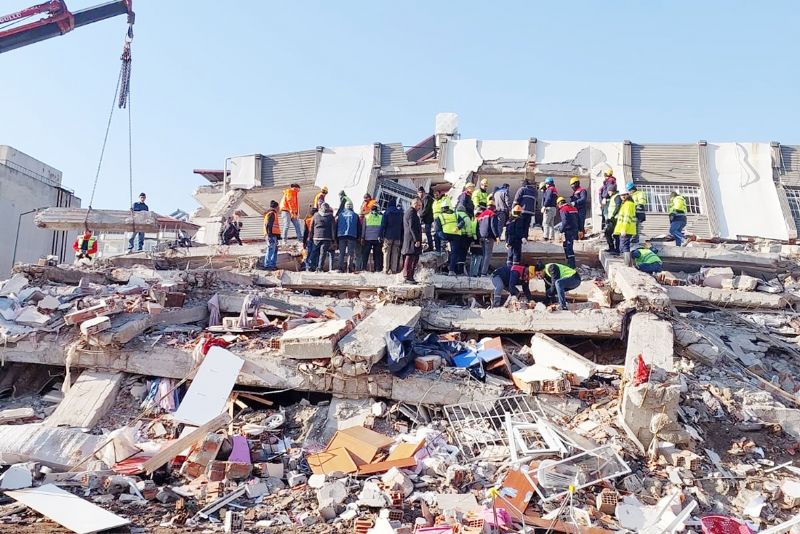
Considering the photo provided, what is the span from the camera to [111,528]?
4.18m

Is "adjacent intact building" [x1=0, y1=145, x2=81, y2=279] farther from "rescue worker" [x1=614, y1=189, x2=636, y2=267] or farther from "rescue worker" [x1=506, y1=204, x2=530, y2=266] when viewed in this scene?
"rescue worker" [x1=614, y1=189, x2=636, y2=267]

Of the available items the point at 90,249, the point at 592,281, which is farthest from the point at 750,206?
the point at 90,249

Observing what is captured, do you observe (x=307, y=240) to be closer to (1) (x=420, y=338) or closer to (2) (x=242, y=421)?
(1) (x=420, y=338)

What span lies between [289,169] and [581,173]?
30.4 ft

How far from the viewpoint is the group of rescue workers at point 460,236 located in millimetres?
9078

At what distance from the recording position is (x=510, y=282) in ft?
29.1

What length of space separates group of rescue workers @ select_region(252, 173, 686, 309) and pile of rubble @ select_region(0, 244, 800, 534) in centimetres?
56

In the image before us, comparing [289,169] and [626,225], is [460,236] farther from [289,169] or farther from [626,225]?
[289,169]

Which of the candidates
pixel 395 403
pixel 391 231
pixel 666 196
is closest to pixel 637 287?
pixel 395 403

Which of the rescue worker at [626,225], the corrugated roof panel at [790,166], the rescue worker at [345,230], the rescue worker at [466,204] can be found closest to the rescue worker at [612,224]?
the rescue worker at [626,225]

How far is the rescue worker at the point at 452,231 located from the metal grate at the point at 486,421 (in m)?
3.73

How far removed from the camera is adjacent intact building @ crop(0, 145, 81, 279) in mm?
20438

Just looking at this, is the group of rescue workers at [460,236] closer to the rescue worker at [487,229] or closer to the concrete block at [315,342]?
the rescue worker at [487,229]

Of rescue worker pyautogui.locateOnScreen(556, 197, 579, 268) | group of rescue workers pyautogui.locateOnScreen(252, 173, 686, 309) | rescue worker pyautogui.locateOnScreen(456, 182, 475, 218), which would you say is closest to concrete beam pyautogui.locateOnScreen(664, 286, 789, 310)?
group of rescue workers pyautogui.locateOnScreen(252, 173, 686, 309)
